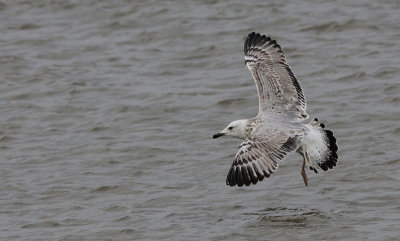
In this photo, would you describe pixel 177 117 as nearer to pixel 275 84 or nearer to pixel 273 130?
pixel 275 84

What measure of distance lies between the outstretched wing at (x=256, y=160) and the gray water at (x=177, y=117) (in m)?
0.44

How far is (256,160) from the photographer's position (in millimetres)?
8164

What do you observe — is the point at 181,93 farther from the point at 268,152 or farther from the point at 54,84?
the point at 268,152

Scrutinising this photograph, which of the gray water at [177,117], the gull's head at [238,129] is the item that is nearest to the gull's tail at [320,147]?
the gray water at [177,117]

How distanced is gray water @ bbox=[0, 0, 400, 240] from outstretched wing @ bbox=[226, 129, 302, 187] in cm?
44

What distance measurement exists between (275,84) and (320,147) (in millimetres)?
A: 881

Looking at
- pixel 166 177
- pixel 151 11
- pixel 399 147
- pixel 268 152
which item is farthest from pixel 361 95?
pixel 151 11

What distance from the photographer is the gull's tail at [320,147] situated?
8735mm

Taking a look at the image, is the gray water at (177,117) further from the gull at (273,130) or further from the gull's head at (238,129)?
the gull's head at (238,129)

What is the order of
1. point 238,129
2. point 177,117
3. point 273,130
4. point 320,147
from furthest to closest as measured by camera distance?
point 177,117, point 238,129, point 320,147, point 273,130

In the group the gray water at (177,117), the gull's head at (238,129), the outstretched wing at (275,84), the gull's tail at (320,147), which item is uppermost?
the outstretched wing at (275,84)

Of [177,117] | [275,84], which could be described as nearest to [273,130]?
[275,84]

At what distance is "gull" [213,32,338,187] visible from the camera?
8172 mm

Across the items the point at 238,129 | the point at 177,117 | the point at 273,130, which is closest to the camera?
the point at 273,130
